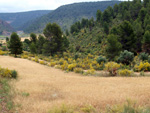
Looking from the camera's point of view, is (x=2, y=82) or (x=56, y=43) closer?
(x=2, y=82)

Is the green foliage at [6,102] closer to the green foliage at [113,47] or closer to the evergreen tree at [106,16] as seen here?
the green foliage at [113,47]

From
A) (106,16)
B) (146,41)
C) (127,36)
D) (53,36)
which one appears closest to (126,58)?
(146,41)

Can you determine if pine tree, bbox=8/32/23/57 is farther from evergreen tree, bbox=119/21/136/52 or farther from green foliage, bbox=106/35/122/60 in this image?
evergreen tree, bbox=119/21/136/52

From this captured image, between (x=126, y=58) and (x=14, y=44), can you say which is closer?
(x=126, y=58)

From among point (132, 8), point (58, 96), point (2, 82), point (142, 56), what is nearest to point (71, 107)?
point (58, 96)

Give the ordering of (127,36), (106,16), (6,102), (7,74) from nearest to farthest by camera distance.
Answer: (6,102)
(7,74)
(127,36)
(106,16)

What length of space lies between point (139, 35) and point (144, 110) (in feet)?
128

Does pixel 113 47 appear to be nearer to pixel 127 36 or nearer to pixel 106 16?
pixel 127 36

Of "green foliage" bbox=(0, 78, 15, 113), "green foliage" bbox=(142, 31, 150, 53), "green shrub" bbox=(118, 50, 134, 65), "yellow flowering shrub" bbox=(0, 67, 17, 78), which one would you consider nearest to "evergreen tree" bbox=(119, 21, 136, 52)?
"green foliage" bbox=(142, 31, 150, 53)

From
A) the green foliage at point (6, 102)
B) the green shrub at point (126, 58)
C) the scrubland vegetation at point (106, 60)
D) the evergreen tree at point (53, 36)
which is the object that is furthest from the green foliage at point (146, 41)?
the green foliage at point (6, 102)

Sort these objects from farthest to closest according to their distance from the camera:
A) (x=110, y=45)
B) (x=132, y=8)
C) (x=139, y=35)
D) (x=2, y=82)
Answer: (x=132, y=8)
(x=139, y=35)
(x=110, y=45)
(x=2, y=82)

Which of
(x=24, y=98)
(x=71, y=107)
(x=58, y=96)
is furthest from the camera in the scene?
(x=58, y=96)

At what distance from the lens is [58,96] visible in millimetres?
7367

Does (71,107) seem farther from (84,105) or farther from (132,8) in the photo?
(132,8)
